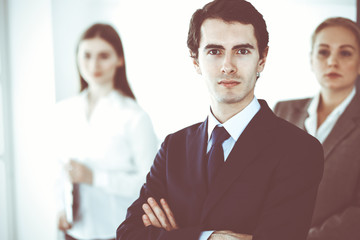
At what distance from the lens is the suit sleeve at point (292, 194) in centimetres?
115

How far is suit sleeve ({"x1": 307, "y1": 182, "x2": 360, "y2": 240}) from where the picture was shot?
1710mm

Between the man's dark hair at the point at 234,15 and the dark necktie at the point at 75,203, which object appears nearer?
the man's dark hair at the point at 234,15

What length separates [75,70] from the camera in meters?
2.49

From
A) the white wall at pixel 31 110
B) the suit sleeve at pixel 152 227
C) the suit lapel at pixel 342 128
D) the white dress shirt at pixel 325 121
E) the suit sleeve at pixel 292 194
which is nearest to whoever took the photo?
the suit sleeve at pixel 292 194

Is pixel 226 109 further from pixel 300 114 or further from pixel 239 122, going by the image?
pixel 300 114

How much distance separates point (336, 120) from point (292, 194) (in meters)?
0.95

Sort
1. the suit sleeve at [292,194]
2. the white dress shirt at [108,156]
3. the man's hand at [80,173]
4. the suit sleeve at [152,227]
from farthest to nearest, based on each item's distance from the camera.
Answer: the man's hand at [80,173] < the white dress shirt at [108,156] < the suit sleeve at [152,227] < the suit sleeve at [292,194]

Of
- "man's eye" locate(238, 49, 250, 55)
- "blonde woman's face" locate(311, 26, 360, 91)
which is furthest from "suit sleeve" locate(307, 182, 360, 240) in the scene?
"man's eye" locate(238, 49, 250, 55)

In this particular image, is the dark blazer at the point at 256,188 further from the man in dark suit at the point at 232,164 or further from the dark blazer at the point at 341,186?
the dark blazer at the point at 341,186

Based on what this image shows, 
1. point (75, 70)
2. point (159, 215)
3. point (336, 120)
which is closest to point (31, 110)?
point (75, 70)

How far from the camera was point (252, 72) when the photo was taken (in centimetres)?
130

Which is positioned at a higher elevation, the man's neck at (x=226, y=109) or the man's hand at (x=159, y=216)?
the man's neck at (x=226, y=109)

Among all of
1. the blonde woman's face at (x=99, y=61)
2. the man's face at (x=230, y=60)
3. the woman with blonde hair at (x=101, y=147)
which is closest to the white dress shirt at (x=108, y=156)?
the woman with blonde hair at (x=101, y=147)

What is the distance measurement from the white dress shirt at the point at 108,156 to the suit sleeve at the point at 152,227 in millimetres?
697
